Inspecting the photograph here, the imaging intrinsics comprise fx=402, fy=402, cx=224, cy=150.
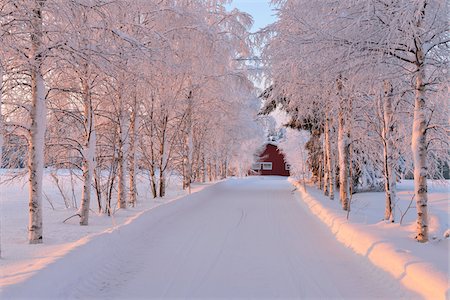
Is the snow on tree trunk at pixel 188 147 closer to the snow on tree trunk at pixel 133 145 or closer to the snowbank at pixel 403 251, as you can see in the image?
the snow on tree trunk at pixel 133 145

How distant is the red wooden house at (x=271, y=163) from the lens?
7194 cm

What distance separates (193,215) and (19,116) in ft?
19.5

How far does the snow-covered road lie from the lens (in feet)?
17.3

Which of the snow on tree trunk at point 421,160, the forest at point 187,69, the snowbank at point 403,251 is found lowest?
the snowbank at point 403,251

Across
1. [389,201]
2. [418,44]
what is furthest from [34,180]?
[389,201]

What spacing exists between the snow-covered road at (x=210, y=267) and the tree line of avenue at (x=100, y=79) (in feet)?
6.67

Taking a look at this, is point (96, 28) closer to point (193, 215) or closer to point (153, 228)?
point (153, 228)

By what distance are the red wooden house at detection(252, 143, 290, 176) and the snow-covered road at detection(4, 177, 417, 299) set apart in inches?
2432

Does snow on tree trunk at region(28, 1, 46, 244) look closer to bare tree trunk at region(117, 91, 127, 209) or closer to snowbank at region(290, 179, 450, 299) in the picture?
bare tree trunk at region(117, 91, 127, 209)

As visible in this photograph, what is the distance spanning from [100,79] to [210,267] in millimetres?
5653

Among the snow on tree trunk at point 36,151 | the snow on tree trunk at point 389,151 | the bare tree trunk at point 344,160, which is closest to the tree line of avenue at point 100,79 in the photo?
the snow on tree trunk at point 36,151

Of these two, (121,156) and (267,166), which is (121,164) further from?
(267,166)

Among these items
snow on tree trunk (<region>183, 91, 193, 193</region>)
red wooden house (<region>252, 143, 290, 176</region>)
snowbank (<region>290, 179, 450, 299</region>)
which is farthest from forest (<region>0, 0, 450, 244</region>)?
red wooden house (<region>252, 143, 290, 176</region>)

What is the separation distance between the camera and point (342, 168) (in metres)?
13.9
